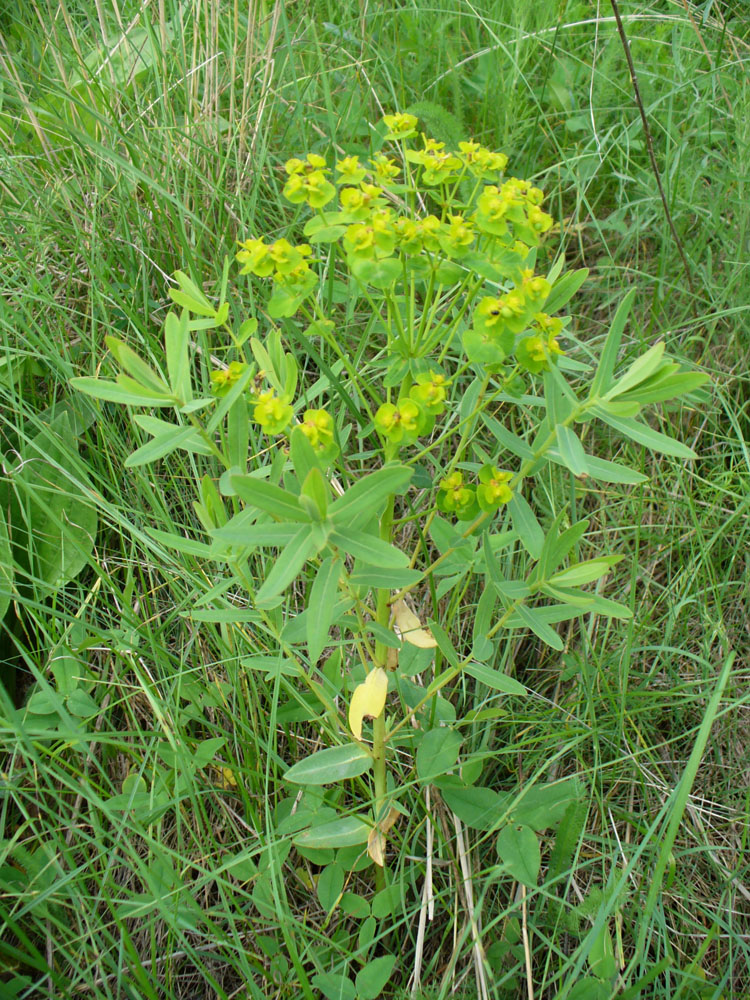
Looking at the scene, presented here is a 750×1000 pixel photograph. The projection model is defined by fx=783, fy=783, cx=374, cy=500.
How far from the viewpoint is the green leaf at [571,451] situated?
102 centimetres

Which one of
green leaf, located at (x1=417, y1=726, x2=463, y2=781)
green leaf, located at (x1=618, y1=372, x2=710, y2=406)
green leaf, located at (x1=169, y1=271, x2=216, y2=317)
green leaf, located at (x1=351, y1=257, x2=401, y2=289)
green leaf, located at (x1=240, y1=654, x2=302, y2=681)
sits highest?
green leaf, located at (x1=351, y1=257, x2=401, y2=289)

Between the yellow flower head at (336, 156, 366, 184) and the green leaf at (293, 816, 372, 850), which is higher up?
the yellow flower head at (336, 156, 366, 184)

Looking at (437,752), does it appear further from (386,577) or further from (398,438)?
(398,438)

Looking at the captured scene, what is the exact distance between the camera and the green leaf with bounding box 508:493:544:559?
125 cm

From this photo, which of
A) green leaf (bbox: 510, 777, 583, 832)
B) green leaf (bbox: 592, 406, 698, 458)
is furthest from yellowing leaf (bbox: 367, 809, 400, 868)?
green leaf (bbox: 592, 406, 698, 458)

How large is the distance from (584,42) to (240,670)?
2.38 meters

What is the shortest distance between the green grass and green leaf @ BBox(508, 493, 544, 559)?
0.40m

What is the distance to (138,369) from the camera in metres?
1.16

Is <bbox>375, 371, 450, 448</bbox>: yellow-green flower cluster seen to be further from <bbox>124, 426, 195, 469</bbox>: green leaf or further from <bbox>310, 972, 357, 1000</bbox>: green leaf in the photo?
<bbox>310, 972, 357, 1000</bbox>: green leaf

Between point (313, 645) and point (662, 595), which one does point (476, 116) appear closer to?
point (662, 595)

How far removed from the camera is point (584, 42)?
2.66 m

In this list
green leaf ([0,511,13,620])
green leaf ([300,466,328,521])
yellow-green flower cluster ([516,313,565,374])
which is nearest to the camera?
green leaf ([300,466,328,521])

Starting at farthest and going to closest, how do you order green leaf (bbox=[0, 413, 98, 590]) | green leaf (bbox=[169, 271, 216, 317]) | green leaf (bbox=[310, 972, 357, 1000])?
green leaf (bbox=[0, 413, 98, 590]) → green leaf (bbox=[310, 972, 357, 1000]) → green leaf (bbox=[169, 271, 216, 317])

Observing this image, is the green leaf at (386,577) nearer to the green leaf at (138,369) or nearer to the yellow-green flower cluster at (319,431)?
the yellow-green flower cluster at (319,431)
